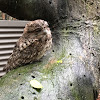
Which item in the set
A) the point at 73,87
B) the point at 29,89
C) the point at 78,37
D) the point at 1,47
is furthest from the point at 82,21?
the point at 1,47

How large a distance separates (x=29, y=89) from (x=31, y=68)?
5.7 inches

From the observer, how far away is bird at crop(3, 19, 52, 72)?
3.04 feet

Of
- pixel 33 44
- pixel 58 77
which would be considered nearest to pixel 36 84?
pixel 58 77

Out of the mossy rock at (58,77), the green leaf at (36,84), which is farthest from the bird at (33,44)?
the green leaf at (36,84)

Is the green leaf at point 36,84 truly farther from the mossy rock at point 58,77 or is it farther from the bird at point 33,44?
the bird at point 33,44

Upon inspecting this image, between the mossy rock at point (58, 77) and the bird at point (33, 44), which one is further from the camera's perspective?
the bird at point (33, 44)

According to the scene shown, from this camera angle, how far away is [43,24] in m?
0.94

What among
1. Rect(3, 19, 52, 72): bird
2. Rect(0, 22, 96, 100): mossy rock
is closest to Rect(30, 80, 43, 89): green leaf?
Rect(0, 22, 96, 100): mossy rock

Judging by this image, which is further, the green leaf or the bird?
the bird

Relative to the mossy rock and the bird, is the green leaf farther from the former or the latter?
the bird

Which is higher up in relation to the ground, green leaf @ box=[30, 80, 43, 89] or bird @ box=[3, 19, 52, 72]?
bird @ box=[3, 19, 52, 72]

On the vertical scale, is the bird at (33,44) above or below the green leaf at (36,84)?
above

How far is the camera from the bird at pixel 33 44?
3.04 feet

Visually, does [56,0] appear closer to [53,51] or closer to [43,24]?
[43,24]
